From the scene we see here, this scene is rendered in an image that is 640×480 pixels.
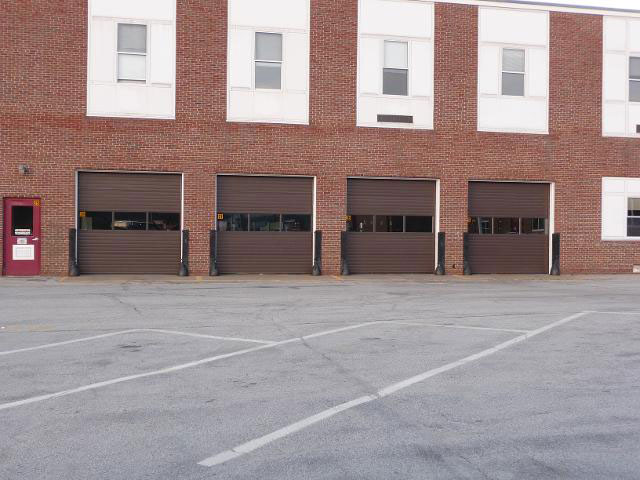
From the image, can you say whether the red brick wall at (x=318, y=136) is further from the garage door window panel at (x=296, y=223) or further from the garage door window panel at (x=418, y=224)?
the garage door window panel at (x=418, y=224)

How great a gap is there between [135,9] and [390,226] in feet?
A: 35.5

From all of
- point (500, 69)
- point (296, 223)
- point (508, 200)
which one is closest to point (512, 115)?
point (500, 69)

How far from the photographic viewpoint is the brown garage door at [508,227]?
24641 millimetres

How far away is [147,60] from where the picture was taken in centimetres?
2228

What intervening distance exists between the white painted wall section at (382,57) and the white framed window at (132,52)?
6974 mm

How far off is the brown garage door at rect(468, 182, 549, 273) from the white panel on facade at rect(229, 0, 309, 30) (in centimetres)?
812

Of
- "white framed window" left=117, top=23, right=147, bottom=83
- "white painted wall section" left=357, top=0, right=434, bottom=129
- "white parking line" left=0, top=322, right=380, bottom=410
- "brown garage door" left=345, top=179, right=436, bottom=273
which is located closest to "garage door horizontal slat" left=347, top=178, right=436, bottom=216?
"brown garage door" left=345, top=179, right=436, bottom=273

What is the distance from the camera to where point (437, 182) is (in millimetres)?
24172

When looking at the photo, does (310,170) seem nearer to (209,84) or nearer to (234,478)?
(209,84)

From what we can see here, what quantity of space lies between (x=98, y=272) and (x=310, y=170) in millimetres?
7510

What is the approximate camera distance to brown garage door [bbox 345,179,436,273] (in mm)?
23766

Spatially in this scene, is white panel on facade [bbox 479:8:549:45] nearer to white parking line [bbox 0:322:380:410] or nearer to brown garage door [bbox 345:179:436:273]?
brown garage door [bbox 345:179:436:273]

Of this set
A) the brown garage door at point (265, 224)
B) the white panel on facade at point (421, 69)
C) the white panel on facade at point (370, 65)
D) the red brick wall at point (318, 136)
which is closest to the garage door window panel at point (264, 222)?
the brown garage door at point (265, 224)

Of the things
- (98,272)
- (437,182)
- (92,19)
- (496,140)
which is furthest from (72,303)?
(496,140)
